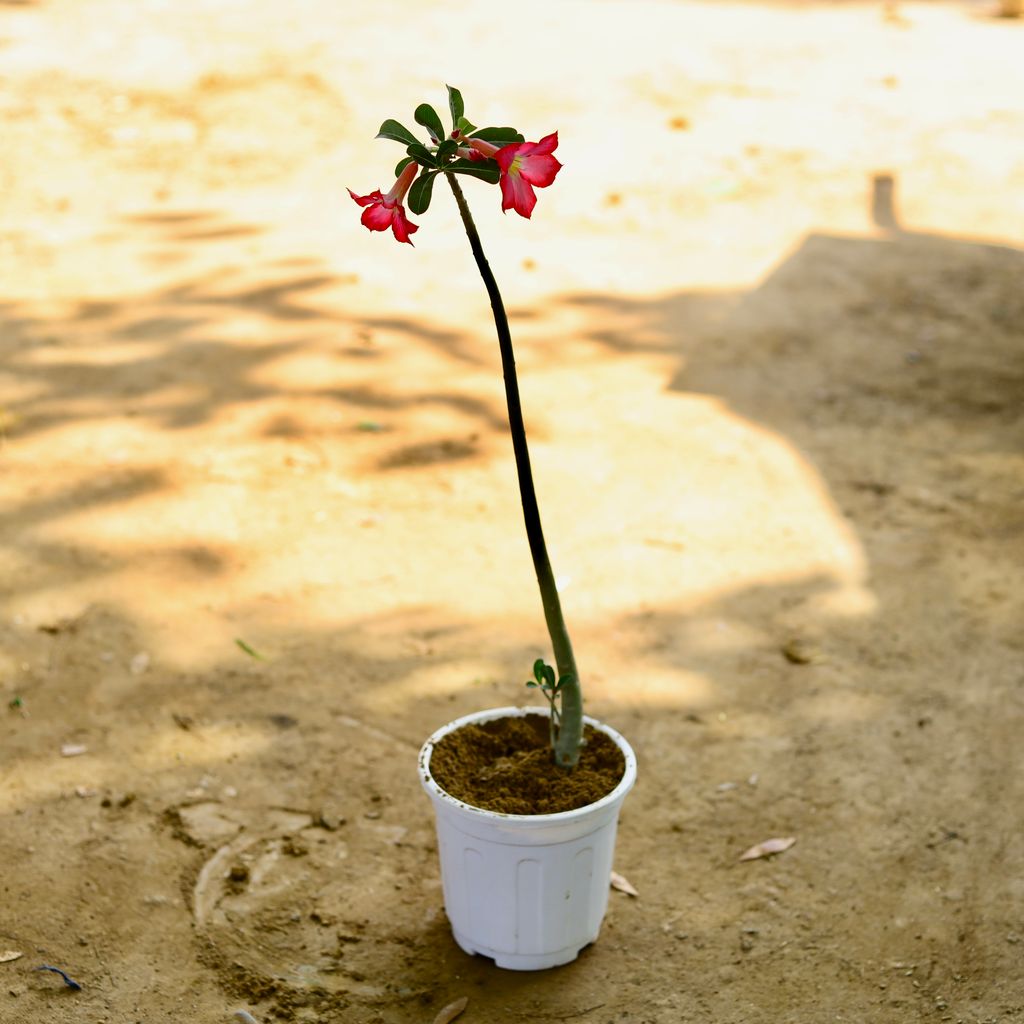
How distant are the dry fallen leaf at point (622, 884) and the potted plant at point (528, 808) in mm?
235

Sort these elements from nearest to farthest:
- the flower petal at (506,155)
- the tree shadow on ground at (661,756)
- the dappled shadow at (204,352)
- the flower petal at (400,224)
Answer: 1. the flower petal at (506,155)
2. the flower petal at (400,224)
3. the tree shadow on ground at (661,756)
4. the dappled shadow at (204,352)

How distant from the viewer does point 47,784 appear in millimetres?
2996

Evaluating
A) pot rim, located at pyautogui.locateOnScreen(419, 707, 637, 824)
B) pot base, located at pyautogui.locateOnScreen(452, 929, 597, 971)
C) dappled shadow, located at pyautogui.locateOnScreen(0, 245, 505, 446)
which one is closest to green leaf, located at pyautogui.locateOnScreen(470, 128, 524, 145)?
pot rim, located at pyautogui.locateOnScreen(419, 707, 637, 824)

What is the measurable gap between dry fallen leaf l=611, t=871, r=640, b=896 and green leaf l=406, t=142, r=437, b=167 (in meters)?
1.62

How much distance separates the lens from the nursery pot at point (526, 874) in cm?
230

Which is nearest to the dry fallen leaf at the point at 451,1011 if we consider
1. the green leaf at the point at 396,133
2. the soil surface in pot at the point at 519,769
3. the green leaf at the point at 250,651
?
the soil surface in pot at the point at 519,769

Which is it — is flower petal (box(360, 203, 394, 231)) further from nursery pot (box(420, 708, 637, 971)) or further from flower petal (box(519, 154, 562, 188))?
nursery pot (box(420, 708, 637, 971))

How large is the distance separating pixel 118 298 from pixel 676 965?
4245 mm

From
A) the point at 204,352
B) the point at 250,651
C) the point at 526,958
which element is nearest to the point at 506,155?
the point at 526,958

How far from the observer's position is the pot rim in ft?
7.42

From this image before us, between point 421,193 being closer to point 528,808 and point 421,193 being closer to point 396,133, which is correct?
point 396,133

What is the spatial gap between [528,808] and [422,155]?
1.19m

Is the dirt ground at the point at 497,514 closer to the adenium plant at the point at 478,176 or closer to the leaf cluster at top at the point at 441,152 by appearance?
the adenium plant at the point at 478,176

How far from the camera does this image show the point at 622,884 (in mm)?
2771
